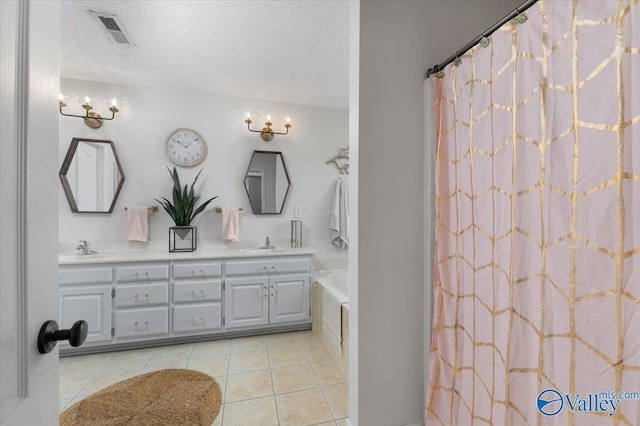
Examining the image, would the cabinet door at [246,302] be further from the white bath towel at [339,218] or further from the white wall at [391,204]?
the white wall at [391,204]

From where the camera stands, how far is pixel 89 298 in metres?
2.41

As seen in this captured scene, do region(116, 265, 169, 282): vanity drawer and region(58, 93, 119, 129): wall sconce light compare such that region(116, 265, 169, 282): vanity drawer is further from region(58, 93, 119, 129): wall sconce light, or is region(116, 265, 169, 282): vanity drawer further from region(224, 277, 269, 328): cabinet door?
region(58, 93, 119, 129): wall sconce light

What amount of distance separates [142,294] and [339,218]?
2.17 meters

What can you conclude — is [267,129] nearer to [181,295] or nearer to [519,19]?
[181,295]

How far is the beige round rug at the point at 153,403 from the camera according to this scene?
1.70m

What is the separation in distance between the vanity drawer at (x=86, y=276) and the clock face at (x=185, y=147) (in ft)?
4.09

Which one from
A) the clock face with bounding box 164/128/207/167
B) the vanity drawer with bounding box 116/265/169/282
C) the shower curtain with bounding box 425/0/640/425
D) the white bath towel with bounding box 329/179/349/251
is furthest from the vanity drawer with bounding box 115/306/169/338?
the shower curtain with bounding box 425/0/640/425

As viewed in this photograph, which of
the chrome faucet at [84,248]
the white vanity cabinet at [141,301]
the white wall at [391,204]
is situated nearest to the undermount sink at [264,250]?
the white vanity cabinet at [141,301]

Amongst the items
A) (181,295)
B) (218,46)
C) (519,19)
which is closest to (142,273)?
(181,295)

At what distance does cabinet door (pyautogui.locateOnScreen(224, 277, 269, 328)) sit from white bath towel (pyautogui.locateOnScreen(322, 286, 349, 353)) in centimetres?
60

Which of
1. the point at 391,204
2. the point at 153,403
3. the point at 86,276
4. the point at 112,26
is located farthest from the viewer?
the point at 86,276

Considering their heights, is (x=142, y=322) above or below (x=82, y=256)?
below

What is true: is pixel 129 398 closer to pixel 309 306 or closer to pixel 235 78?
pixel 309 306

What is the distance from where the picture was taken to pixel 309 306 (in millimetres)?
2977
